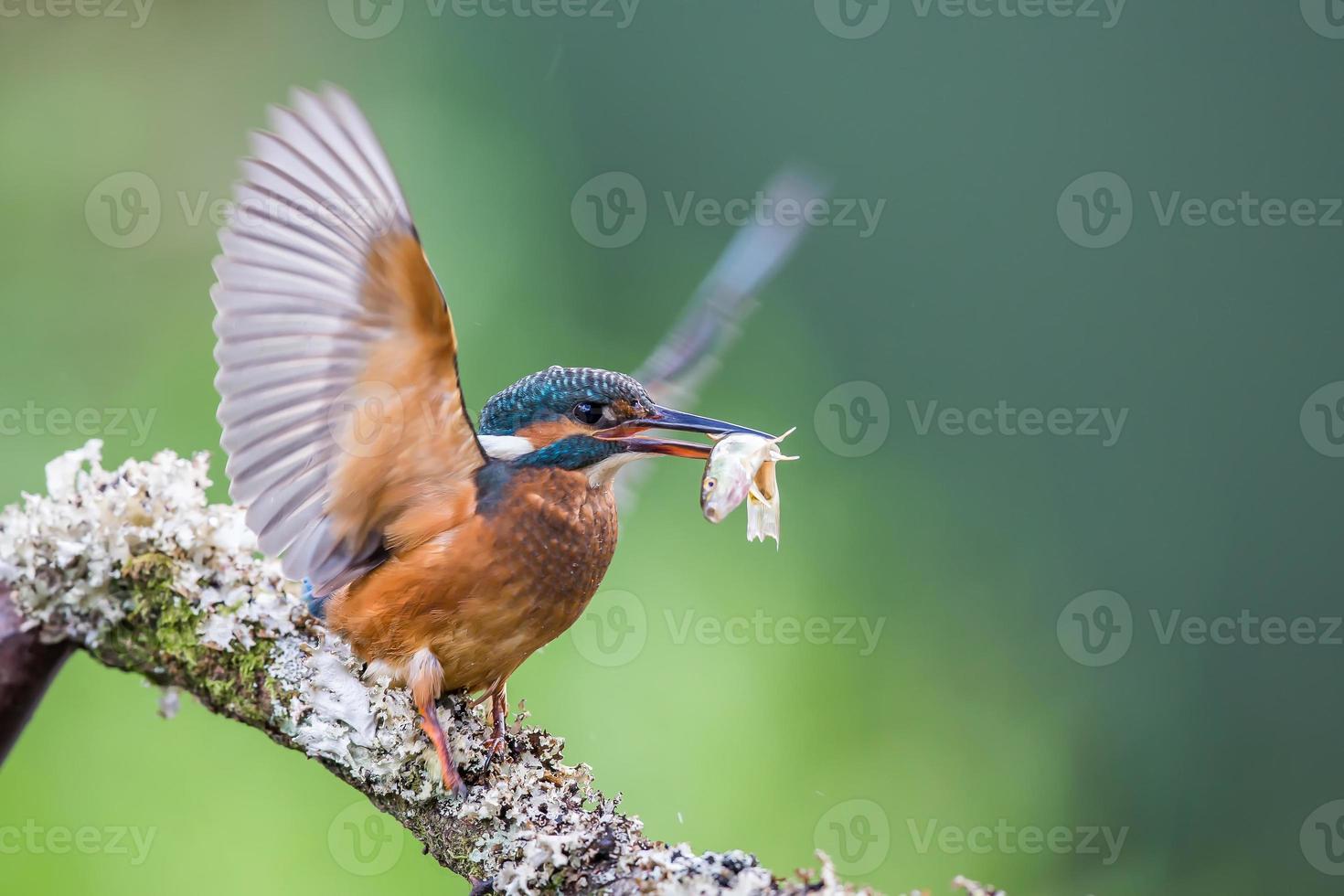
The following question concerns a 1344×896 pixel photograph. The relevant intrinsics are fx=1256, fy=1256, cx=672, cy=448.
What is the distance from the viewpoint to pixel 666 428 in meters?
2.05

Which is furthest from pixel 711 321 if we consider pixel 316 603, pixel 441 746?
pixel 441 746

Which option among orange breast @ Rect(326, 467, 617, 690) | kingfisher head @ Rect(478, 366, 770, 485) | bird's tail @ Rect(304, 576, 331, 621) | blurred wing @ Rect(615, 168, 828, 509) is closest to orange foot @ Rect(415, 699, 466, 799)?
orange breast @ Rect(326, 467, 617, 690)

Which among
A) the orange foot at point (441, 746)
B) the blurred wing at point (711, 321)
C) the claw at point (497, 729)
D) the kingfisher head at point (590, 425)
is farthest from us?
the blurred wing at point (711, 321)

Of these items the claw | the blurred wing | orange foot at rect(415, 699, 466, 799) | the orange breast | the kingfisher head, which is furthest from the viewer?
the blurred wing

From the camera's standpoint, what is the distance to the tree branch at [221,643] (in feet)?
5.41

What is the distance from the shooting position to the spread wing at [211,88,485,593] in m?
1.72

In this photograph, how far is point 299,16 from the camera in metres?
A: 4.79

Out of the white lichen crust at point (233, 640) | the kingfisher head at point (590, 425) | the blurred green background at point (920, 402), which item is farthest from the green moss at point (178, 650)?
the blurred green background at point (920, 402)

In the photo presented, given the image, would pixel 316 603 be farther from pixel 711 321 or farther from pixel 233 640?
pixel 711 321

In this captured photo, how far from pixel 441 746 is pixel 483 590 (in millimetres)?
326

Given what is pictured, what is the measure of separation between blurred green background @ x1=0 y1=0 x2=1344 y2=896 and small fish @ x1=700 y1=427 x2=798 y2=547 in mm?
1510

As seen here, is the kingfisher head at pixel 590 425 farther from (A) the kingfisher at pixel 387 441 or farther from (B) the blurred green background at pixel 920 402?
(B) the blurred green background at pixel 920 402

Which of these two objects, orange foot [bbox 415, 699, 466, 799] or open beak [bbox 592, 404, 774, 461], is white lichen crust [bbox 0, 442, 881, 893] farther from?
open beak [bbox 592, 404, 774, 461]

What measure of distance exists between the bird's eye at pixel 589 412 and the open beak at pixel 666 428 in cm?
2
